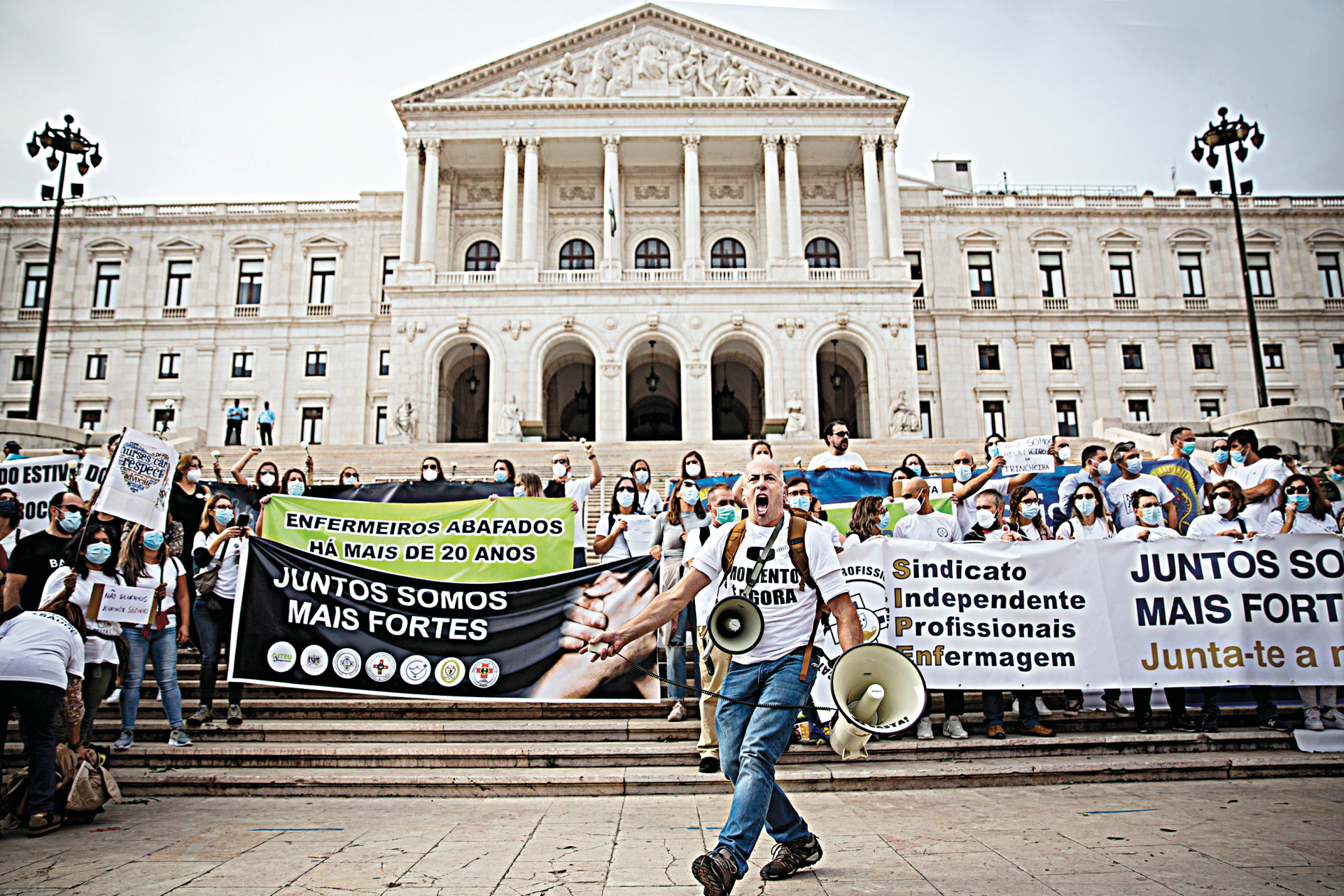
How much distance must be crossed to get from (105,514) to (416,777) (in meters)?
4.04

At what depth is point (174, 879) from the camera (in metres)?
4.91

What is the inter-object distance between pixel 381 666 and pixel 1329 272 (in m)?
51.9

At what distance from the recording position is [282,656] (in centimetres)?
907

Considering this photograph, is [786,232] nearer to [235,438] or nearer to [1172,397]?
[1172,397]

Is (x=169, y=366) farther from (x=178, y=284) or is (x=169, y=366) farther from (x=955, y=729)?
(x=955, y=729)

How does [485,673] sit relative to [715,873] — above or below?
above

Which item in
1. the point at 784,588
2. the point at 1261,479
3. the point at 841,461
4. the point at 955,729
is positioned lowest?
the point at 955,729

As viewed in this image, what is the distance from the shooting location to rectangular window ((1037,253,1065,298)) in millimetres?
44406

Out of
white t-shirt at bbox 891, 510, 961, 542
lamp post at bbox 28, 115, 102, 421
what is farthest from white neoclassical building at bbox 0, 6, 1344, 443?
white t-shirt at bbox 891, 510, 961, 542

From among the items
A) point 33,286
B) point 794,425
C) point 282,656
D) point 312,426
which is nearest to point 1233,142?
point 794,425

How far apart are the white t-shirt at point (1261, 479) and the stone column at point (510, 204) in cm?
3122

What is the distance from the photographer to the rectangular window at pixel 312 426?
4197 centimetres

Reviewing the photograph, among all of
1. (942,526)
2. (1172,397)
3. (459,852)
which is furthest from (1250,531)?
(1172,397)

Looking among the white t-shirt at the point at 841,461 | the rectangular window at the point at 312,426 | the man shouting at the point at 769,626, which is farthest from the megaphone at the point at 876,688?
the rectangular window at the point at 312,426
